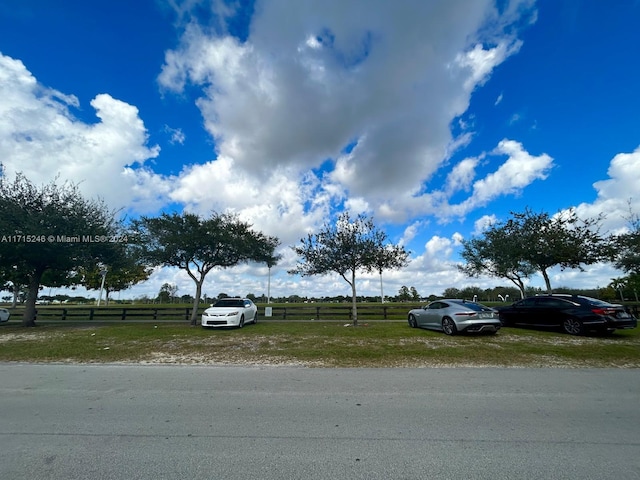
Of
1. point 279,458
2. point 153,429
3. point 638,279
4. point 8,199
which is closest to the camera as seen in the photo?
point 279,458

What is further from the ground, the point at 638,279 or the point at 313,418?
the point at 638,279

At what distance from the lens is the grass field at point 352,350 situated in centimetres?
852

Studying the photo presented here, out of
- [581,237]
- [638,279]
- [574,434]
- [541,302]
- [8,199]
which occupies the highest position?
[8,199]

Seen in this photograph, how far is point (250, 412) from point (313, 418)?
36.9 inches

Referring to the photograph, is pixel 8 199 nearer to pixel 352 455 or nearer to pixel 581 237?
pixel 352 455

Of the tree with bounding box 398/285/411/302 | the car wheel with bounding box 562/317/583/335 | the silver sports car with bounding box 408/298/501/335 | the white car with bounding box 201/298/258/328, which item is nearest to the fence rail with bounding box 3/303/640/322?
the white car with bounding box 201/298/258/328

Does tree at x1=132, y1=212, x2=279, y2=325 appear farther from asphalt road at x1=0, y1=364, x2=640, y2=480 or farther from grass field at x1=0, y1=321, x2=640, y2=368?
asphalt road at x1=0, y1=364, x2=640, y2=480

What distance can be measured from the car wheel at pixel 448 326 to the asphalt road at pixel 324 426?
5875 mm

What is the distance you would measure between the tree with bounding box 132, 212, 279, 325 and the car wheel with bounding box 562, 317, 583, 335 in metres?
15.6

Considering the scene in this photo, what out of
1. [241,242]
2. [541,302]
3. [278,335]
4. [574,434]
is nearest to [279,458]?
[574,434]

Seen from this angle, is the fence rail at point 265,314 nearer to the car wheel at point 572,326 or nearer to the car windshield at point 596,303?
the car wheel at point 572,326

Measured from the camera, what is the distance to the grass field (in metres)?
8.52

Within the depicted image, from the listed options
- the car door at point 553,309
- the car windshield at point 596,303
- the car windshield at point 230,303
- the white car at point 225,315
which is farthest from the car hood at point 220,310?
the car windshield at point 596,303

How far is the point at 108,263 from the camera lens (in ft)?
65.2
